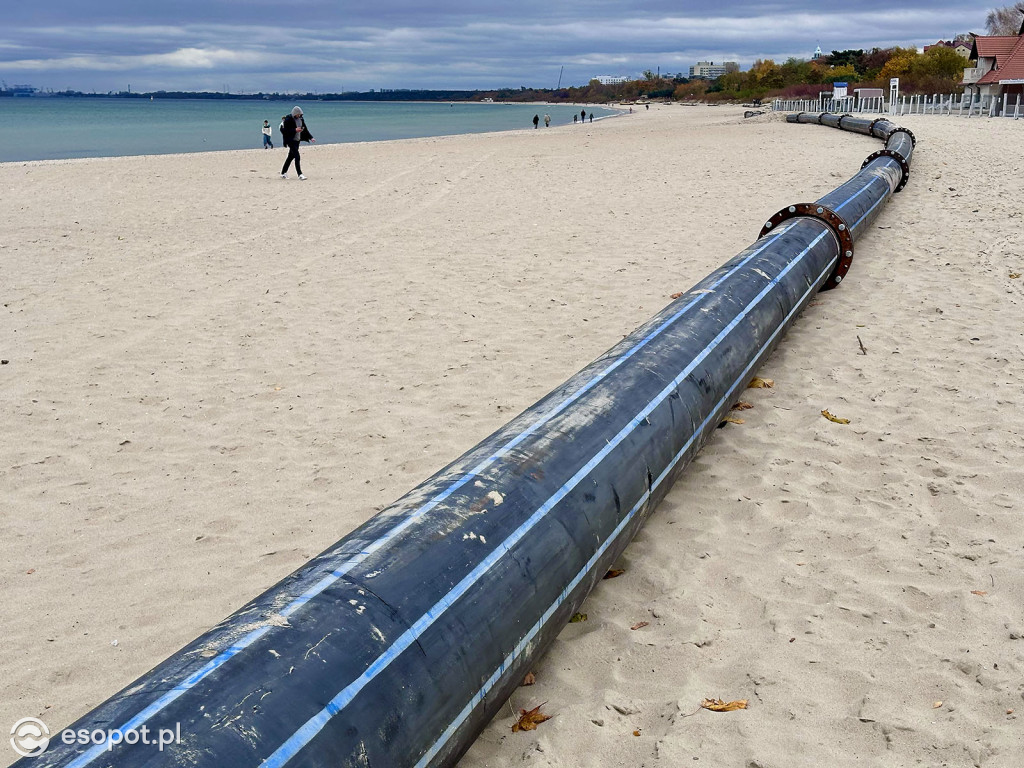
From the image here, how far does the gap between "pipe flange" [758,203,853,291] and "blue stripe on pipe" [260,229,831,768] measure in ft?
12.5

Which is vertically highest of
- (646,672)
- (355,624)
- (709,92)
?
(709,92)

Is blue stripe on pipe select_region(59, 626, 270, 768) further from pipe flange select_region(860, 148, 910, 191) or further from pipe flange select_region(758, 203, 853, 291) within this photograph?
pipe flange select_region(860, 148, 910, 191)

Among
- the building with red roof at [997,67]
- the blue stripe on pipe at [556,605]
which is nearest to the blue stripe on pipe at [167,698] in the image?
the blue stripe on pipe at [556,605]

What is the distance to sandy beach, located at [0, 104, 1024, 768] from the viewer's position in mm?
2766

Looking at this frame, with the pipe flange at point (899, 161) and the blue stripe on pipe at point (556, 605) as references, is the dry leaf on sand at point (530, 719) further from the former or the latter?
the pipe flange at point (899, 161)

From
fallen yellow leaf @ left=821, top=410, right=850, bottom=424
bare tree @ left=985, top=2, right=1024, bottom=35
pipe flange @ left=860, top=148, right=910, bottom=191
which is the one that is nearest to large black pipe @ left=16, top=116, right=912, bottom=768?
fallen yellow leaf @ left=821, top=410, right=850, bottom=424

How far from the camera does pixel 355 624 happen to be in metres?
2.09

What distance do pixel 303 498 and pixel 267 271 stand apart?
552cm

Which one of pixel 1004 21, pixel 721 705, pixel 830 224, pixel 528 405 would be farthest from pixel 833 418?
pixel 1004 21

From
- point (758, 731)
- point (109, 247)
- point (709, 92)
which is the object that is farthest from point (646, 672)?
point (709, 92)

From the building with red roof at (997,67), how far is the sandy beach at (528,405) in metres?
42.2

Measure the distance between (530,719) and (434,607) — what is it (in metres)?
0.74

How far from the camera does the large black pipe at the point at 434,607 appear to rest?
1822 millimetres

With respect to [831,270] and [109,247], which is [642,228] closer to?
[831,270]
